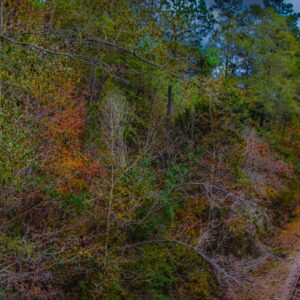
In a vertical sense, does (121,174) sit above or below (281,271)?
above

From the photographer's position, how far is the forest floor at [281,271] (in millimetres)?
14758

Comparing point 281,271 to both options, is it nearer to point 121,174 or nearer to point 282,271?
point 282,271

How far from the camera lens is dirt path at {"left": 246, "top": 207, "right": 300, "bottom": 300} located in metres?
14.9

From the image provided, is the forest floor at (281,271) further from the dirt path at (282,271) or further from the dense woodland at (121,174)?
the dense woodland at (121,174)

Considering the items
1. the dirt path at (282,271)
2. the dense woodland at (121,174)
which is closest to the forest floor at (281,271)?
the dirt path at (282,271)

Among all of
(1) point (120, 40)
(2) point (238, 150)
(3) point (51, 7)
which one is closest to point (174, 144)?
(2) point (238, 150)

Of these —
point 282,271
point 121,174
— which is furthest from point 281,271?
point 121,174

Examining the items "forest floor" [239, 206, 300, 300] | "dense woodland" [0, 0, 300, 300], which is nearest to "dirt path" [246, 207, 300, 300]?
"forest floor" [239, 206, 300, 300]

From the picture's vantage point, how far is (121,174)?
482 inches

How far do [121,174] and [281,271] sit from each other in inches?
385

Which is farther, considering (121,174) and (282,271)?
(282,271)

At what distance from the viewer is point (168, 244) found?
43.8ft

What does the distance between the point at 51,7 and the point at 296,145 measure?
74.6 feet

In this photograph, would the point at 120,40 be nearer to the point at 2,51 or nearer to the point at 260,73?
the point at 2,51
